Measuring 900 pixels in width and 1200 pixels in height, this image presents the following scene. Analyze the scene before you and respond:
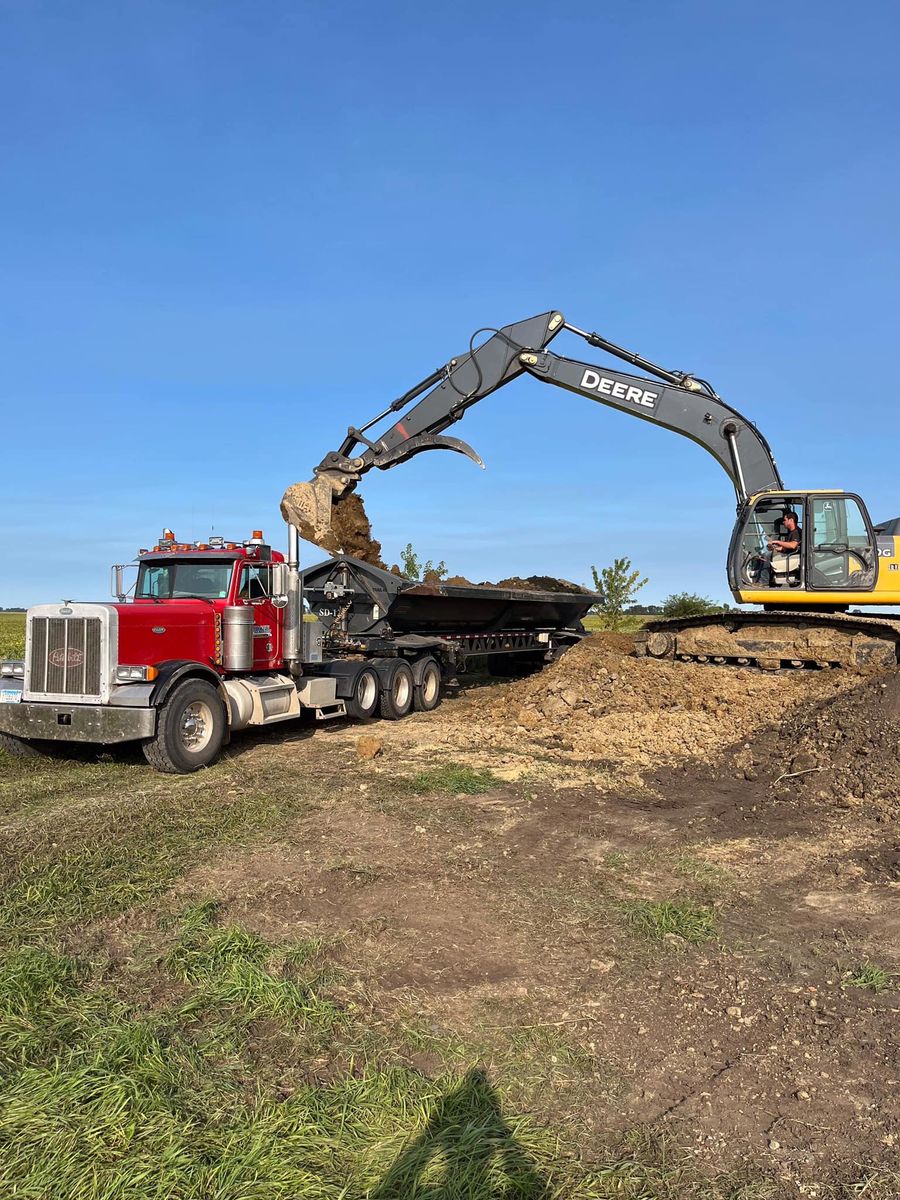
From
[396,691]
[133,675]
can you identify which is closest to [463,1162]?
[133,675]

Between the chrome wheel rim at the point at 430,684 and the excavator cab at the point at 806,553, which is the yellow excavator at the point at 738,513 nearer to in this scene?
the excavator cab at the point at 806,553

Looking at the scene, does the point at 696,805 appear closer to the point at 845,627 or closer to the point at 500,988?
the point at 500,988

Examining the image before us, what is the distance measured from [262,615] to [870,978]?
827 cm

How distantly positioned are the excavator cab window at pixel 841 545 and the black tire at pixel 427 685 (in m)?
6.24

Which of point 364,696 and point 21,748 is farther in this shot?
point 364,696

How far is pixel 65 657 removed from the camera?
30.3 feet

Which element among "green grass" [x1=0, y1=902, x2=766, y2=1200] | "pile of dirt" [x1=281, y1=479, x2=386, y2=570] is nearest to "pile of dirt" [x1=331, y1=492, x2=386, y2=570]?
"pile of dirt" [x1=281, y1=479, x2=386, y2=570]

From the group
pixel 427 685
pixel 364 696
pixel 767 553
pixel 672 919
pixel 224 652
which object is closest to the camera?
pixel 672 919

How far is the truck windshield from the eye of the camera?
10781 millimetres

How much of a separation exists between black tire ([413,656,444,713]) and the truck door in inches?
144

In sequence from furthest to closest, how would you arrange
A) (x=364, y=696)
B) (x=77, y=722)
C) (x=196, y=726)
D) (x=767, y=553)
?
1. (x=767, y=553)
2. (x=364, y=696)
3. (x=196, y=726)
4. (x=77, y=722)

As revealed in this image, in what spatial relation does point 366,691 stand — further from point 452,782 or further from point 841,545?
point 841,545

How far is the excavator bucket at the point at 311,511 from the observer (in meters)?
14.2

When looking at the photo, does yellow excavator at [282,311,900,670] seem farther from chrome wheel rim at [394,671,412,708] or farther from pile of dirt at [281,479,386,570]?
chrome wheel rim at [394,671,412,708]
